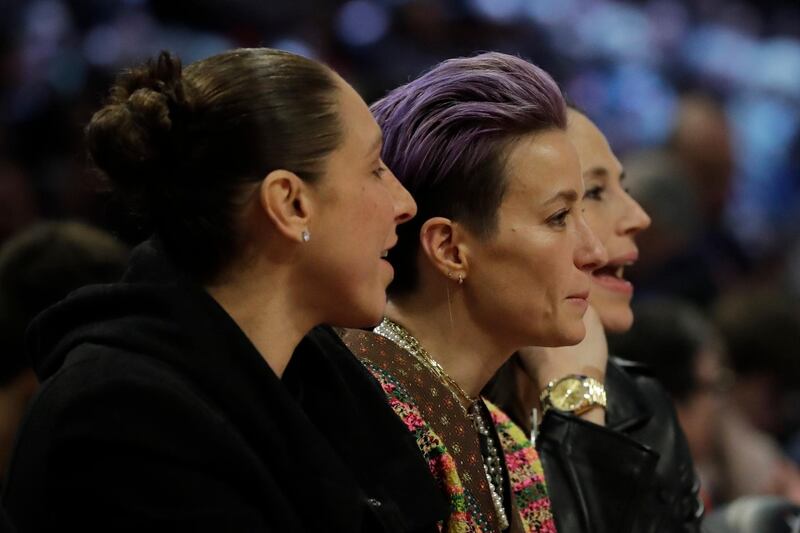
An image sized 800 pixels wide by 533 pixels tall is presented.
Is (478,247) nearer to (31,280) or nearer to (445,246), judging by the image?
(445,246)

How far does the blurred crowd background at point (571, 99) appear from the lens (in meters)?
3.71

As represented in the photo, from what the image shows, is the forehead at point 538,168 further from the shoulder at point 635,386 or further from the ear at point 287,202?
Answer: the shoulder at point 635,386

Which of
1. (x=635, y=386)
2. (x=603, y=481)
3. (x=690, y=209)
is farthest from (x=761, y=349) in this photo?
(x=603, y=481)

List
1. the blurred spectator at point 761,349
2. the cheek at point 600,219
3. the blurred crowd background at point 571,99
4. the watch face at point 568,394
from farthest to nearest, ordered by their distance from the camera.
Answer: the blurred spectator at point 761,349, the blurred crowd background at point 571,99, the cheek at point 600,219, the watch face at point 568,394

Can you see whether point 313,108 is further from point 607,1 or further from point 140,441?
point 607,1

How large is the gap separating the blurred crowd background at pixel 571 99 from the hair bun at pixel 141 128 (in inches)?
6.4

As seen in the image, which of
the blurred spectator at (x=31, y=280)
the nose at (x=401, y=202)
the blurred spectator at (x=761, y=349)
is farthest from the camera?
the blurred spectator at (x=761, y=349)

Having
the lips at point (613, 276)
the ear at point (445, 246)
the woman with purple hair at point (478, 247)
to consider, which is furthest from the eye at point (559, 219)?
the lips at point (613, 276)

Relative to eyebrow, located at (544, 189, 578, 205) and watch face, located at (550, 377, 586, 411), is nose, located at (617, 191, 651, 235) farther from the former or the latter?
eyebrow, located at (544, 189, 578, 205)

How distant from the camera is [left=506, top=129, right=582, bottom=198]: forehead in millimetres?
2312

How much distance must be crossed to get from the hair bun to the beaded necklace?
2.06 ft

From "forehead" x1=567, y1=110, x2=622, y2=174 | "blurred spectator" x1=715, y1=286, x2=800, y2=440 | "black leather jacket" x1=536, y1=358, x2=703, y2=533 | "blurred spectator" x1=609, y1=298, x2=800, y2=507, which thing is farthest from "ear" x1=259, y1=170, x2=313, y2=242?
"blurred spectator" x1=715, y1=286, x2=800, y2=440

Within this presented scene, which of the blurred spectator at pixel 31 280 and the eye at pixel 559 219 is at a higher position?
the eye at pixel 559 219

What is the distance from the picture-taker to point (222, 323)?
179 cm
